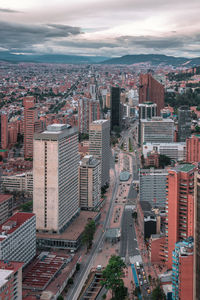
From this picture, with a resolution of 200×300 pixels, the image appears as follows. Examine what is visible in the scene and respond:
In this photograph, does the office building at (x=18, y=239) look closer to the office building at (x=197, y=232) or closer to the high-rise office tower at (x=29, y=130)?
the office building at (x=197, y=232)

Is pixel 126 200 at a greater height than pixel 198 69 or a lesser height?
lesser

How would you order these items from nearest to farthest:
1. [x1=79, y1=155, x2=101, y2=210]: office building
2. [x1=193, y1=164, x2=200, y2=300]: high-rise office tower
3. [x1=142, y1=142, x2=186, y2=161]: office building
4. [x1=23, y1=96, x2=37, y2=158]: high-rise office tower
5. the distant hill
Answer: [x1=193, y1=164, x2=200, y2=300]: high-rise office tower
[x1=79, y1=155, x2=101, y2=210]: office building
[x1=142, y1=142, x2=186, y2=161]: office building
[x1=23, y1=96, x2=37, y2=158]: high-rise office tower
the distant hill

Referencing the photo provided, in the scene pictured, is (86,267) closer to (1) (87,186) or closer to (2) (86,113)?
(1) (87,186)

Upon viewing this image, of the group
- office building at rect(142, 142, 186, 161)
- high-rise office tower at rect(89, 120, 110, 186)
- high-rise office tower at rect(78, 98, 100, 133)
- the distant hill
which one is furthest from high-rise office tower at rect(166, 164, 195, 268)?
the distant hill

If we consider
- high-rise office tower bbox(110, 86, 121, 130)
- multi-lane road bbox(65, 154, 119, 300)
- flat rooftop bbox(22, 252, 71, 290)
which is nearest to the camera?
flat rooftop bbox(22, 252, 71, 290)

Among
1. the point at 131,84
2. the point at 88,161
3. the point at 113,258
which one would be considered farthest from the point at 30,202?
the point at 131,84

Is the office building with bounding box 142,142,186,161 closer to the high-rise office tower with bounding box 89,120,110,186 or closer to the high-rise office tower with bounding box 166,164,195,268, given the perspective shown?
the high-rise office tower with bounding box 89,120,110,186

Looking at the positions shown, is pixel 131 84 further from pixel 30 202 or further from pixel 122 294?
pixel 122 294
